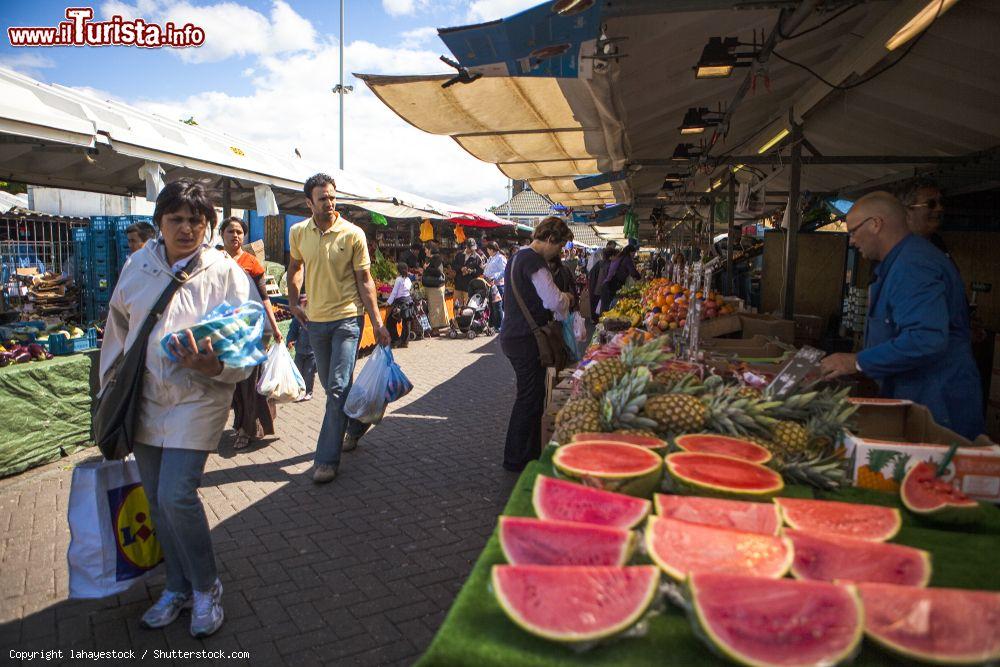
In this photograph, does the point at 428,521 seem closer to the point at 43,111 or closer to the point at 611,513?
the point at 611,513

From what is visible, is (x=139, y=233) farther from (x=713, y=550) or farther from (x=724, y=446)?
(x=713, y=550)

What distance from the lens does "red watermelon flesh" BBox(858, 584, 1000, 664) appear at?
3.55 feet

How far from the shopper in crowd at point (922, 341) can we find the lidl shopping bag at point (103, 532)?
347cm

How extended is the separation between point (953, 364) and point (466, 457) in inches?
152

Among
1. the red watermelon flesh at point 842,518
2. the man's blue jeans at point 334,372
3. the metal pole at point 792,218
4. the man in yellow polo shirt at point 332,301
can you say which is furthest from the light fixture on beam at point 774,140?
the red watermelon flesh at point 842,518

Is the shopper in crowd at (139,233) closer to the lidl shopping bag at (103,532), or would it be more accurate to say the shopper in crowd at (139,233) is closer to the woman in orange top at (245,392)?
the woman in orange top at (245,392)

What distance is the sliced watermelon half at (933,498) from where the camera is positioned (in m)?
1.73

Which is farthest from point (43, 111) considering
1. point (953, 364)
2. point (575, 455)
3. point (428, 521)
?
point (953, 364)

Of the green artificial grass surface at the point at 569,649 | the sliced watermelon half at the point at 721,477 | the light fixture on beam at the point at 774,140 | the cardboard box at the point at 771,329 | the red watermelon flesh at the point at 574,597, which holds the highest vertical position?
the light fixture on beam at the point at 774,140

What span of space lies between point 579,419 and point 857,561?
1.23m

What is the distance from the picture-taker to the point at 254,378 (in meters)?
5.85

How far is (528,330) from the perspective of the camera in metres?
5.09

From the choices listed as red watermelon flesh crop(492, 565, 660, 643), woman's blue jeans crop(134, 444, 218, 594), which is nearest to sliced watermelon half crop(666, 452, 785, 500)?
red watermelon flesh crop(492, 565, 660, 643)

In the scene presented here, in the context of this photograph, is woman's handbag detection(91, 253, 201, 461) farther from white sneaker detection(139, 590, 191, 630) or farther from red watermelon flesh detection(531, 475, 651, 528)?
red watermelon flesh detection(531, 475, 651, 528)
